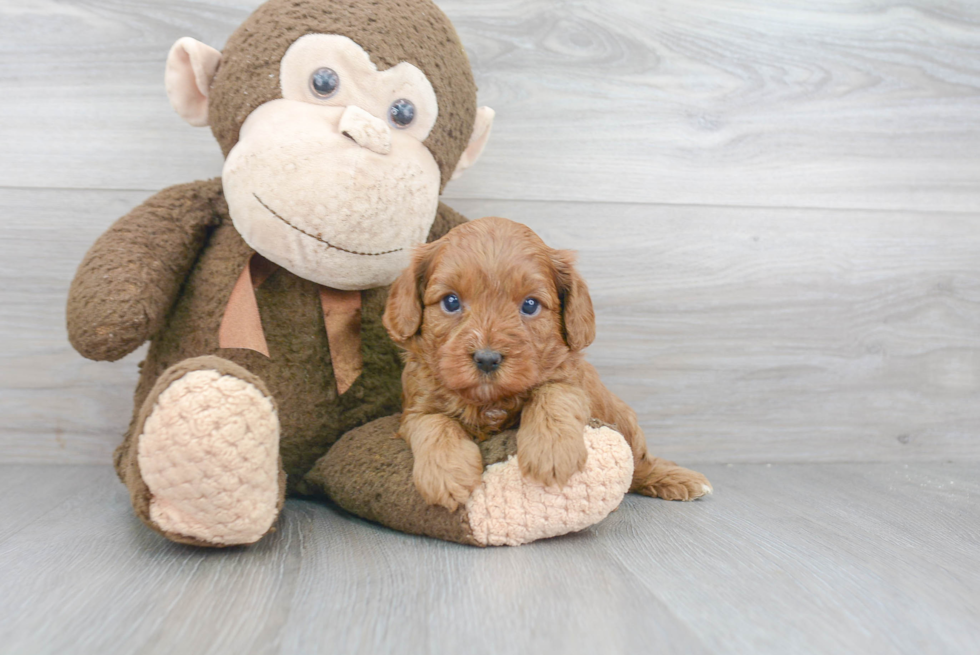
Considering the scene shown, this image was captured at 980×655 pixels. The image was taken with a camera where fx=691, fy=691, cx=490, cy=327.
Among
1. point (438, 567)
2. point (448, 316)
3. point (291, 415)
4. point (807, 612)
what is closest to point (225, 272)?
point (291, 415)

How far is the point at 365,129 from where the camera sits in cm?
106

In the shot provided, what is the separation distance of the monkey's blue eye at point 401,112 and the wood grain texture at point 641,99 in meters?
0.45

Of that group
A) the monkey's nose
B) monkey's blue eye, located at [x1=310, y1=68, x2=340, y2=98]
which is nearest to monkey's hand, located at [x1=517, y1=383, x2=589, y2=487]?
the monkey's nose

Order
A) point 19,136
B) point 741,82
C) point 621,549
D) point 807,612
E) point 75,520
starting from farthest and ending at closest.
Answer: point 741,82 < point 19,136 < point 75,520 < point 621,549 < point 807,612

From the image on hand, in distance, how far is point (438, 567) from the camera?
0.93m

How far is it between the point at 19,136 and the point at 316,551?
117 cm

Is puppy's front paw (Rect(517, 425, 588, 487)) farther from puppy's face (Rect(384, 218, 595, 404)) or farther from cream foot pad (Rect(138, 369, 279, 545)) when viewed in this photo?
cream foot pad (Rect(138, 369, 279, 545))

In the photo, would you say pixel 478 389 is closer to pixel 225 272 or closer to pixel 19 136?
pixel 225 272

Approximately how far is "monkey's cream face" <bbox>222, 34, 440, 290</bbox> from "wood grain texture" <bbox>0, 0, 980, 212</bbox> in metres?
0.47

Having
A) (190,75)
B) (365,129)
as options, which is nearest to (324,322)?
A: (365,129)

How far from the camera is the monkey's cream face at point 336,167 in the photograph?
1.05m

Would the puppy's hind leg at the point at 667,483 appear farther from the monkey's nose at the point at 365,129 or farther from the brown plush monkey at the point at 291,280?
the monkey's nose at the point at 365,129

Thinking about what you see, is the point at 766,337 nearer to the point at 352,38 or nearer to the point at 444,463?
the point at 444,463

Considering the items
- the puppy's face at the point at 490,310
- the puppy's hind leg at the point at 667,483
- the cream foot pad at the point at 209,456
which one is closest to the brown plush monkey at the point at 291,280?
the cream foot pad at the point at 209,456
